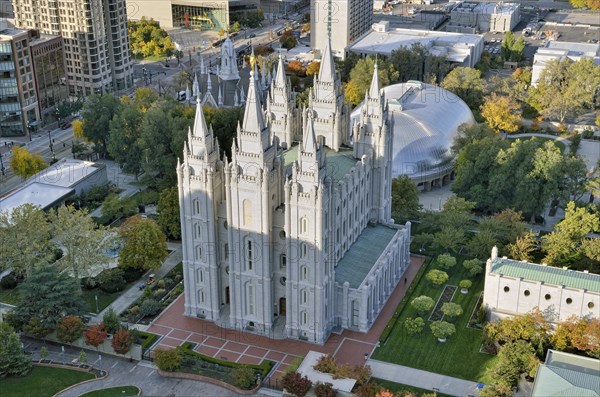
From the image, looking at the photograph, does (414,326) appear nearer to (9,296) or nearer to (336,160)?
(336,160)

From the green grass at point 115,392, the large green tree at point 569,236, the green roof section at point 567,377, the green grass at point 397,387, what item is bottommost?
the green grass at point 115,392

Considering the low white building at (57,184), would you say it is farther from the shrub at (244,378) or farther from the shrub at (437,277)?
the shrub at (437,277)

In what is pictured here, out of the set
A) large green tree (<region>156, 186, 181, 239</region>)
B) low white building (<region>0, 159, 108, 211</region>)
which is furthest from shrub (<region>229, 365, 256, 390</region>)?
low white building (<region>0, 159, 108, 211</region>)

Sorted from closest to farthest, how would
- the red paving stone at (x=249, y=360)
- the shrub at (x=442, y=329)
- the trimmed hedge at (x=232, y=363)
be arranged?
the trimmed hedge at (x=232, y=363) → the red paving stone at (x=249, y=360) → the shrub at (x=442, y=329)

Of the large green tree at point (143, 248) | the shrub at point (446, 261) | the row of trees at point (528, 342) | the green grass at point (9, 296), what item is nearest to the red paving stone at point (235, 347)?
the large green tree at point (143, 248)

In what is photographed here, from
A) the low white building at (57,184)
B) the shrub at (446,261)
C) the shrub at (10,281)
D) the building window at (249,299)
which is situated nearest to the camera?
the building window at (249,299)

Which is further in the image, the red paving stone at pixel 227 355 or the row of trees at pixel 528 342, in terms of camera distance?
the red paving stone at pixel 227 355

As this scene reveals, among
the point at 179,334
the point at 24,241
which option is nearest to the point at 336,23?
the point at 24,241
